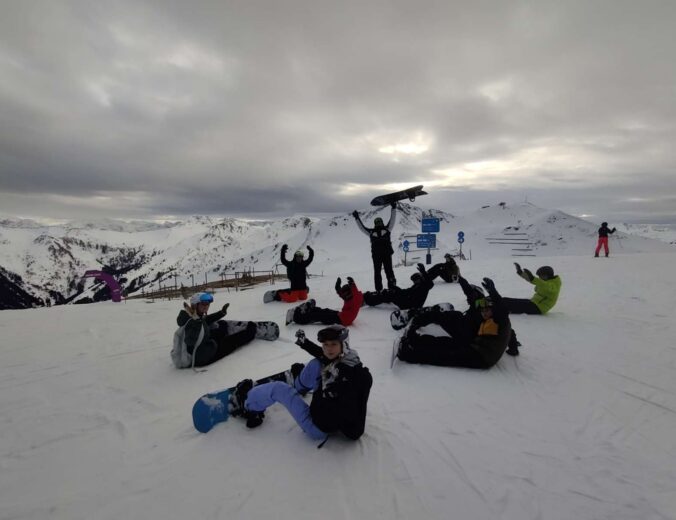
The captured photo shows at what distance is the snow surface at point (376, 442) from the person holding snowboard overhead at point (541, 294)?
1277 millimetres

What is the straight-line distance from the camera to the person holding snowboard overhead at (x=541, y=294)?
25.8ft

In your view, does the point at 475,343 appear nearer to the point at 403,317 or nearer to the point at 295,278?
the point at 403,317

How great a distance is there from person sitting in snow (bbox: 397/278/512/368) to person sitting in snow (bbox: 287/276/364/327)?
7.40 ft

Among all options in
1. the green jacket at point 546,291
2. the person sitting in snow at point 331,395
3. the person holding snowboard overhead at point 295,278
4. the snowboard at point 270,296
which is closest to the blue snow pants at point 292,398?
the person sitting in snow at point 331,395

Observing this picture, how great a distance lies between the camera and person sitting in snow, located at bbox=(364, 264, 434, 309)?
8.34 m

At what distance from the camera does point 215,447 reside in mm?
3393

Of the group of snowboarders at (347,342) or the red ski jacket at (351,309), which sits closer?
the group of snowboarders at (347,342)

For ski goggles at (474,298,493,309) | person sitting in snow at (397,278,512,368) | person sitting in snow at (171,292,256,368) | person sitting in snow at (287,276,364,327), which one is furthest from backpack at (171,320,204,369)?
ski goggles at (474,298,493,309)

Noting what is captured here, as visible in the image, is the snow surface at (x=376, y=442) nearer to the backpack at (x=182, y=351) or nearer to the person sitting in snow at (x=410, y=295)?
the backpack at (x=182, y=351)

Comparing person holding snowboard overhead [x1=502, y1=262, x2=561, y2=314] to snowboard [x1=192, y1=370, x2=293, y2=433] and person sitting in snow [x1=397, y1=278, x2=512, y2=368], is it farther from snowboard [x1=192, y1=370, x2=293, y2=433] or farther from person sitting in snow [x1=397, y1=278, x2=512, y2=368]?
snowboard [x1=192, y1=370, x2=293, y2=433]

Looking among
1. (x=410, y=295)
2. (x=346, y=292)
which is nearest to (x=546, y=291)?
(x=410, y=295)

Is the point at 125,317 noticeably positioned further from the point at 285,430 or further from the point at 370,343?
the point at 285,430

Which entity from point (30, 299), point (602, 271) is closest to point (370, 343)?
point (602, 271)

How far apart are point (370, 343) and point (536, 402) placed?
3193 mm
